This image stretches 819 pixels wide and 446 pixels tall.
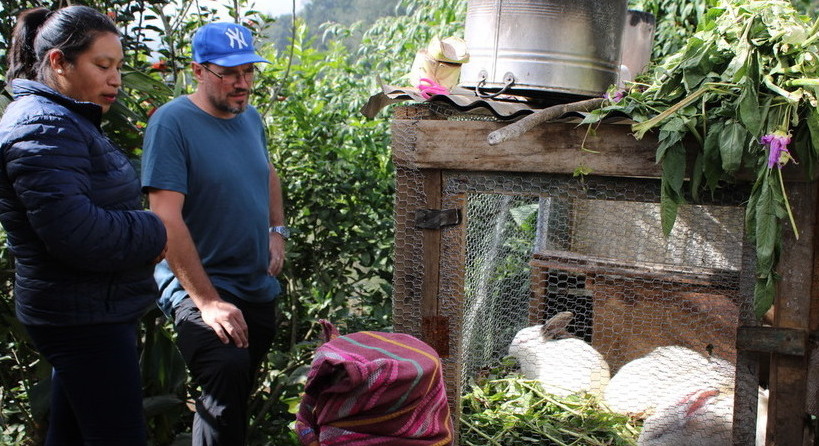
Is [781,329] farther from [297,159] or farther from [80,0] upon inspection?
[80,0]

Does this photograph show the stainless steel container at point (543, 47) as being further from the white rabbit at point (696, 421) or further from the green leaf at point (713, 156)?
the white rabbit at point (696, 421)

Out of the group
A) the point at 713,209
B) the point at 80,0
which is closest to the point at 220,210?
the point at 80,0

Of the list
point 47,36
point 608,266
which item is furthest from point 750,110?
point 47,36

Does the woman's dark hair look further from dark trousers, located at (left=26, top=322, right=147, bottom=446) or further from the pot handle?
the pot handle

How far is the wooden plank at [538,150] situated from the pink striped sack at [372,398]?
0.96m

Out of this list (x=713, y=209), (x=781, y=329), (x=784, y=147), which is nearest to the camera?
(x=784, y=147)

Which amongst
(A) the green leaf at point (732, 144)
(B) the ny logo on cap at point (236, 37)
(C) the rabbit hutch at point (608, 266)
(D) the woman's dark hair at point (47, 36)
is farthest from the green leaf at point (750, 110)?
(D) the woman's dark hair at point (47, 36)

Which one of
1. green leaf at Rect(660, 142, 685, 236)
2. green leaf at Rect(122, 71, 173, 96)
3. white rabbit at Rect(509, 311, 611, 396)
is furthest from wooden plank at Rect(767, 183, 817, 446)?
green leaf at Rect(122, 71, 173, 96)

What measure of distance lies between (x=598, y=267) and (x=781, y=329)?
1.17 meters

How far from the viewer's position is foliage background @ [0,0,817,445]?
3.52 meters

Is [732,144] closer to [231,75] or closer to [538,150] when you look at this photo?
[538,150]

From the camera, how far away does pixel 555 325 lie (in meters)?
3.96

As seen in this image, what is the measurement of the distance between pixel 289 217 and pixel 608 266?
182cm

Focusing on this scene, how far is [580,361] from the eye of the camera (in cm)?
398
